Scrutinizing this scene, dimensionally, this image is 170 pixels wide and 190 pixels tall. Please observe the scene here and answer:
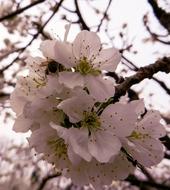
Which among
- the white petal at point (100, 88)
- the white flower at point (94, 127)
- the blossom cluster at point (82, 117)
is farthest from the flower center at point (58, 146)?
the white petal at point (100, 88)

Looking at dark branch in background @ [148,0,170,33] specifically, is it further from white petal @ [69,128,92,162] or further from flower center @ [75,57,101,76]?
white petal @ [69,128,92,162]

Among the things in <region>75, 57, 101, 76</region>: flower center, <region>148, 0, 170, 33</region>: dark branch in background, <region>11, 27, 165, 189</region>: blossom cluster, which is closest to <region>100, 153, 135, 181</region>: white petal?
<region>11, 27, 165, 189</region>: blossom cluster

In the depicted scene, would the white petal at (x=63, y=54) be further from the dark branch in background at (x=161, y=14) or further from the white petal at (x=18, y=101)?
the dark branch in background at (x=161, y=14)

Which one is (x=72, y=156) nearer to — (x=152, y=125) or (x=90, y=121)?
(x=90, y=121)

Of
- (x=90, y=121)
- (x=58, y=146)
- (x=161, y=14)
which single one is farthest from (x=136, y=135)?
(x=161, y=14)

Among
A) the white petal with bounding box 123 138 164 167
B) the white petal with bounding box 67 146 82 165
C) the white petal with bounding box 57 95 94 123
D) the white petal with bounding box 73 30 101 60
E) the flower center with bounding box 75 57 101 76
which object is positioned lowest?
the white petal with bounding box 67 146 82 165

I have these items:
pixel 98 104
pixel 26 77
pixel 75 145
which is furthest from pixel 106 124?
pixel 26 77
